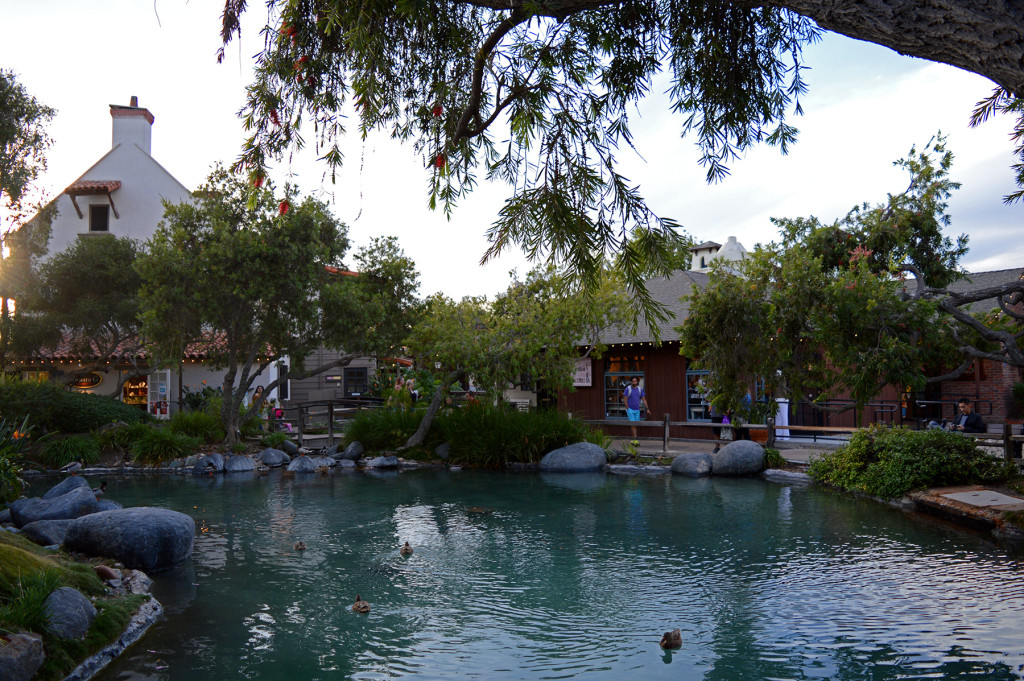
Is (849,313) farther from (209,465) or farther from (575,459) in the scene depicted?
(209,465)

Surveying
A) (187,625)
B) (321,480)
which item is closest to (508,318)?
(321,480)

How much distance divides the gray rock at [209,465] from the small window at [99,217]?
519 inches

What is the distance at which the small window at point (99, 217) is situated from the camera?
26.3 metres

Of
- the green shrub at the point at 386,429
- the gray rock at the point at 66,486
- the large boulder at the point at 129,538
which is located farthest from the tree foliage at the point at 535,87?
the green shrub at the point at 386,429

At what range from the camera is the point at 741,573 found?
818 cm

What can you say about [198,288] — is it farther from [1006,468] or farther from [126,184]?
[1006,468]

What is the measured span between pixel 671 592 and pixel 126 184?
85.3ft

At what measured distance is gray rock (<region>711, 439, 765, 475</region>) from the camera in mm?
15555

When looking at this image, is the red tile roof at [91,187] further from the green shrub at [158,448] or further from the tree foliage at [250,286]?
the green shrub at [158,448]

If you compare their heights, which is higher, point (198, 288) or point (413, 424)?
point (198, 288)

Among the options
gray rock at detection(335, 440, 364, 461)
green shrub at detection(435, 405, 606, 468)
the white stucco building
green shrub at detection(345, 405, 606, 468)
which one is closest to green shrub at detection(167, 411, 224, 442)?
gray rock at detection(335, 440, 364, 461)

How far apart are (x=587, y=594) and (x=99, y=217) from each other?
25.6 meters

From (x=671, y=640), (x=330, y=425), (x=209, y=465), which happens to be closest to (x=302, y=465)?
(x=209, y=465)

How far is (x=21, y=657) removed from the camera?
14.6ft
